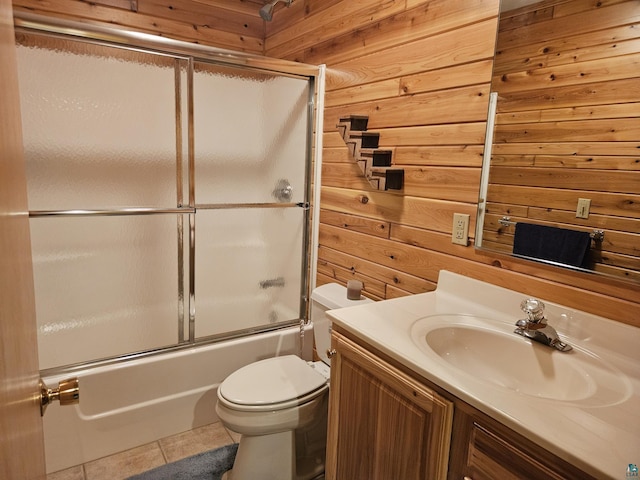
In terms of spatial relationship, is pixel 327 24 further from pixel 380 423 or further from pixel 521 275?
pixel 380 423

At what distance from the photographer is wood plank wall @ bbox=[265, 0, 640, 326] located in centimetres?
143

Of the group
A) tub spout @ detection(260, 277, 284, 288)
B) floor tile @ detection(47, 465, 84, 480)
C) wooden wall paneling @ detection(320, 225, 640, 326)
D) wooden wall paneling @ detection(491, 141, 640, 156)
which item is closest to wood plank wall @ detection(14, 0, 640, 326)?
→ wooden wall paneling @ detection(320, 225, 640, 326)

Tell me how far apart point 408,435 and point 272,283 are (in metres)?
1.50

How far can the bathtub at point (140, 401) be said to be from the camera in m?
1.87

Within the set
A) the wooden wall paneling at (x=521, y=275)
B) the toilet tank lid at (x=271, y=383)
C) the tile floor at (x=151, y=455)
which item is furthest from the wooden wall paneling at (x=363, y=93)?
the tile floor at (x=151, y=455)

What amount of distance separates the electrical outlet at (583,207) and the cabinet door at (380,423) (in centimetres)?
70

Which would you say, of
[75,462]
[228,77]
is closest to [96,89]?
[228,77]

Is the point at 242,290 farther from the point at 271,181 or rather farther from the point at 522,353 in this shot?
the point at 522,353

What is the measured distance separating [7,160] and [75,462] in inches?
74.4

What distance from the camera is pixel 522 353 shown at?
123cm

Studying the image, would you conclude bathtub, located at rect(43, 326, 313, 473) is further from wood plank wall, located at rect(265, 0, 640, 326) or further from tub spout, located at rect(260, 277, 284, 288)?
wood plank wall, located at rect(265, 0, 640, 326)

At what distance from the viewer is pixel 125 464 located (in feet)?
6.31

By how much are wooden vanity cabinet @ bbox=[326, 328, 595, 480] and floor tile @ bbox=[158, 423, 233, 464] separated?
847 mm

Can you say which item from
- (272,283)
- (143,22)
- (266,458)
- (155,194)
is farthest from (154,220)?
(143,22)
